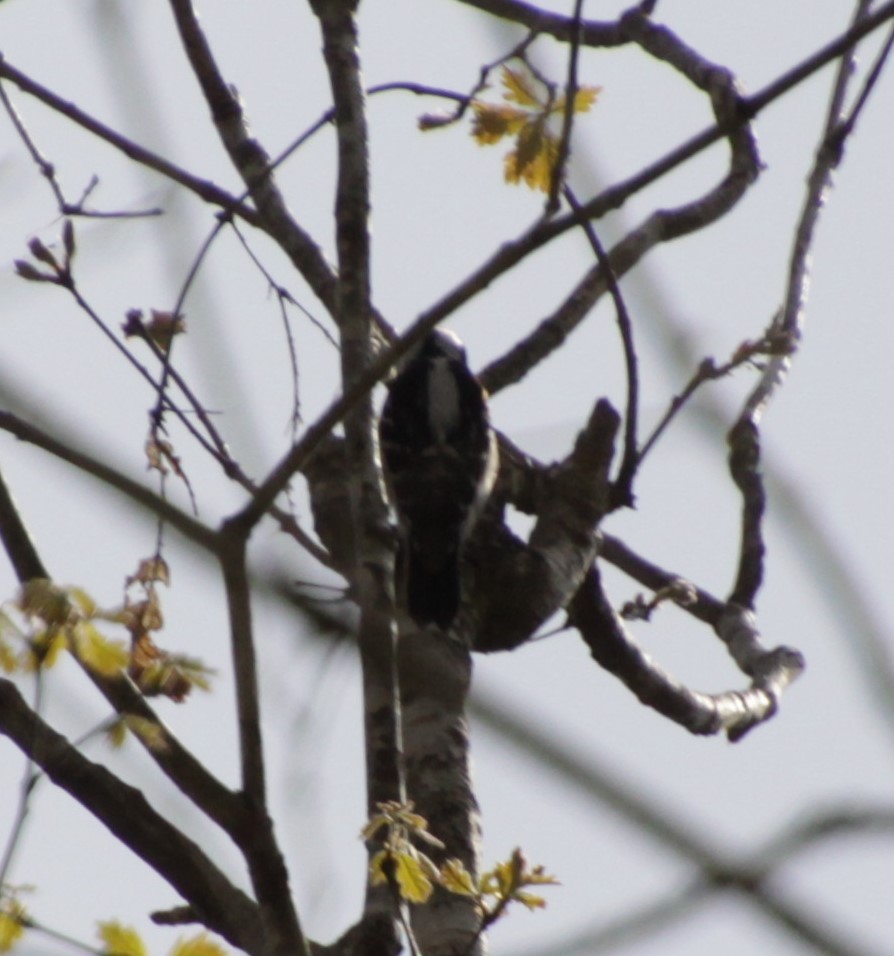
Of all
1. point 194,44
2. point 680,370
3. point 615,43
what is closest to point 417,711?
point 680,370

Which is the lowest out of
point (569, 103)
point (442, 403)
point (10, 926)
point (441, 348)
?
point (10, 926)

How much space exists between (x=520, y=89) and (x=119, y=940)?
8.31 feet

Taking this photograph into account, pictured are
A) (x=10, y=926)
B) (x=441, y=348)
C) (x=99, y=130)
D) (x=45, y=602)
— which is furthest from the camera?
(x=441, y=348)

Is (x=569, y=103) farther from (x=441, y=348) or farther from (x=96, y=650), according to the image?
(x=441, y=348)

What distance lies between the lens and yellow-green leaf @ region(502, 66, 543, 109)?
12.7 feet

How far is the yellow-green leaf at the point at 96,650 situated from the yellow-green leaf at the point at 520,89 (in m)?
2.27

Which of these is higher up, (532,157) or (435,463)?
(435,463)

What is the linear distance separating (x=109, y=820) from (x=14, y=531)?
0.45 metres

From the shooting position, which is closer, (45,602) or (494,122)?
(45,602)

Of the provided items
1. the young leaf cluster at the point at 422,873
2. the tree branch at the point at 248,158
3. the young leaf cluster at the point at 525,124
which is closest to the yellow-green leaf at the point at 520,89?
the young leaf cluster at the point at 525,124

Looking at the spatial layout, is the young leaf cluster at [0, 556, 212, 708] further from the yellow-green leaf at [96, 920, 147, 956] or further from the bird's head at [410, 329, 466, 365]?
the bird's head at [410, 329, 466, 365]

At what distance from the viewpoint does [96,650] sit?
2086mm

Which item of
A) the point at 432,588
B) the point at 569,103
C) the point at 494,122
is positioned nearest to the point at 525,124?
the point at 494,122

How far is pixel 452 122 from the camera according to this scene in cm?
411
